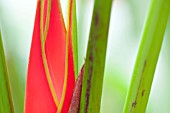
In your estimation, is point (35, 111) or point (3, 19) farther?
point (3, 19)

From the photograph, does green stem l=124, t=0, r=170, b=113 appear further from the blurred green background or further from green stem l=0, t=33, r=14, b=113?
green stem l=0, t=33, r=14, b=113

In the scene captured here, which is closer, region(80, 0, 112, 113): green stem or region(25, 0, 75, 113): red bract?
region(80, 0, 112, 113): green stem

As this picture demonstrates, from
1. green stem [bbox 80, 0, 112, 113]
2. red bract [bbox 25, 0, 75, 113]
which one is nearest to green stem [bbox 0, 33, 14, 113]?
red bract [bbox 25, 0, 75, 113]

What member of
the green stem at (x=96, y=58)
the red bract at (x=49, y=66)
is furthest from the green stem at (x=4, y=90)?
the green stem at (x=96, y=58)

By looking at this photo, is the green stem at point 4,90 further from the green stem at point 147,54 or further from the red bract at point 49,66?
the green stem at point 147,54

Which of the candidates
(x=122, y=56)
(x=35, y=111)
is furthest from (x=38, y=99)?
(x=122, y=56)

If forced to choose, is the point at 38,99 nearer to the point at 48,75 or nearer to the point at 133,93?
→ the point at 48,75
